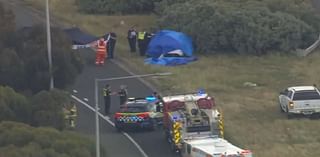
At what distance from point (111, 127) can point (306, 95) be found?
9589mm

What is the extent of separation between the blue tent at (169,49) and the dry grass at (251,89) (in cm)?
90

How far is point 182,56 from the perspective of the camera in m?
69.9

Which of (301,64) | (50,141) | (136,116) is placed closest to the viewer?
(50,141)

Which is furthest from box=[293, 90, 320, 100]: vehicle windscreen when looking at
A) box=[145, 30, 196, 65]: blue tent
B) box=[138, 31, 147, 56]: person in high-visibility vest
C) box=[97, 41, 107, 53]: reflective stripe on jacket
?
box=[138, 31, 147, 56]: person in high-visibility vest

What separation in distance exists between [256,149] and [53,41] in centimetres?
1415

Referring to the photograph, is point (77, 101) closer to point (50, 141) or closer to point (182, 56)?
point (182, 56)

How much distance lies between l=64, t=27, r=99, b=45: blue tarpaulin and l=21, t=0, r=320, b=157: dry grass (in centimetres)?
227

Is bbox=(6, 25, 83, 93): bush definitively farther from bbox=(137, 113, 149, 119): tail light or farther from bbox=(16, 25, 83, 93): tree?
bbox=(137, 113, 149, 119): tail light

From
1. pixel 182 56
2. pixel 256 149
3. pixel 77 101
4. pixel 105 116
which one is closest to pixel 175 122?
pixel 256 149

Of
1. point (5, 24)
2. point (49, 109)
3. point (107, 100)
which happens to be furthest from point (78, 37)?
point (49, 109)

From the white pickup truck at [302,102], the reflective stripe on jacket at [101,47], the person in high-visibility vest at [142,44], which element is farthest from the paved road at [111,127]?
the white pickup truck at [302,102]

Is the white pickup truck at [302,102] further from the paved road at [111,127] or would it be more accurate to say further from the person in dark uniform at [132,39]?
the person in dark uniform at [132,39]

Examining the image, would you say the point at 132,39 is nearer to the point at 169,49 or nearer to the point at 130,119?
the point at 169,49

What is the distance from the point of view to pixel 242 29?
240 ft
